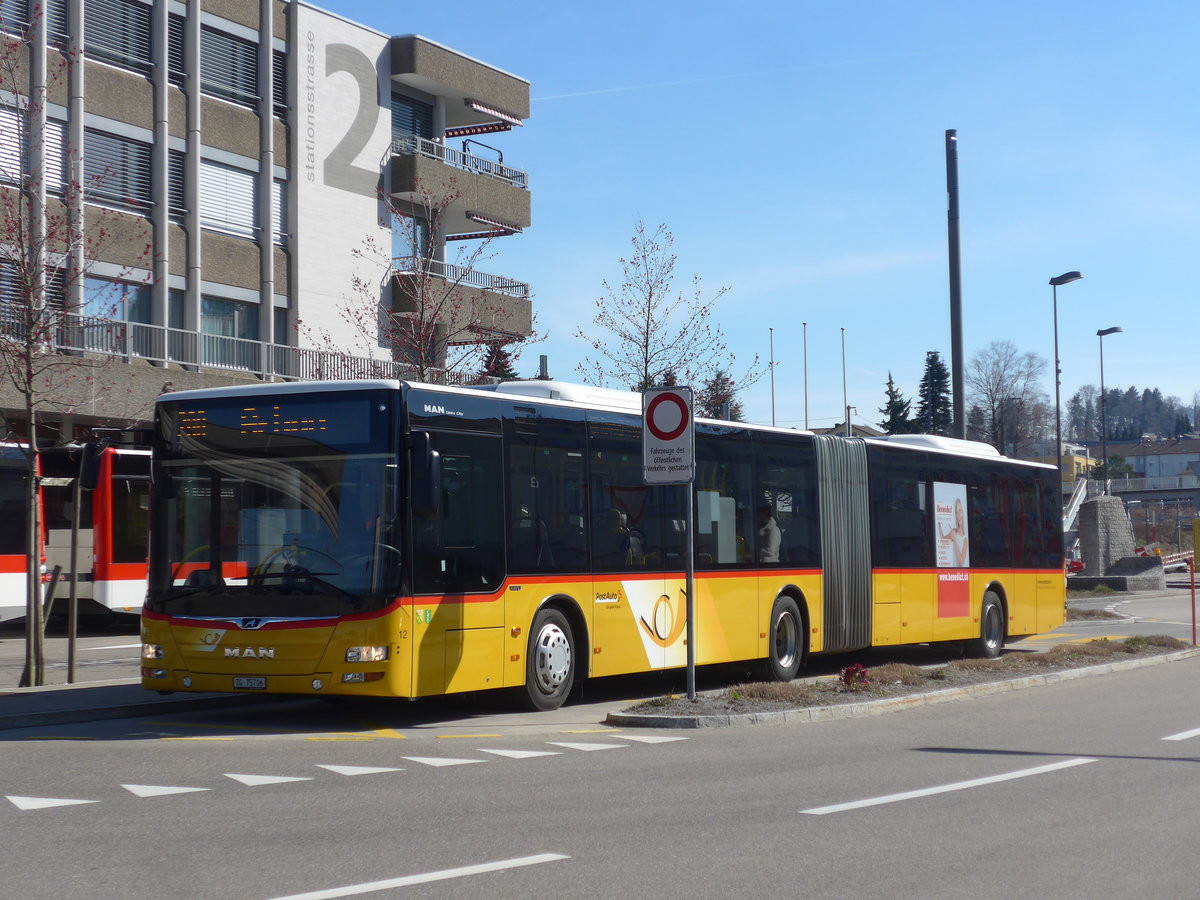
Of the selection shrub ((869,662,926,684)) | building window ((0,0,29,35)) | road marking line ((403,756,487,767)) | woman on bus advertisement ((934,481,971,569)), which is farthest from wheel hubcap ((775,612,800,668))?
building window ((0,0,29,35))

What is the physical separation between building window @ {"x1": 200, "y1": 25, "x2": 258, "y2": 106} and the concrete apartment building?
0.16 ft

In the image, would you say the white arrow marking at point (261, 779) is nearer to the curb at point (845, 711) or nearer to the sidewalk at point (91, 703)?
the sidewalk at point (91, 703)

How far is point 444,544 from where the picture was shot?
488 inches

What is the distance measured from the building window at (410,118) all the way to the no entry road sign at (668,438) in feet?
90.2

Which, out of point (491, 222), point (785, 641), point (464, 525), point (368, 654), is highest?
point (491, 222)

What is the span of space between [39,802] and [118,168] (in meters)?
26.3

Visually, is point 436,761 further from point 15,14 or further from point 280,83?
point 280,83

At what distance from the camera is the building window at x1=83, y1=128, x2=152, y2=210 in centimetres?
3150

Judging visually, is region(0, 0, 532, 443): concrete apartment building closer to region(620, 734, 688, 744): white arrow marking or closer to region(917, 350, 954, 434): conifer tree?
region(620, 734, 688, 744): white arrow marking

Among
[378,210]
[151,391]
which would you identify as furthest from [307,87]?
[151,391]

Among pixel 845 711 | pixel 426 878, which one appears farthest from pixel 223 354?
pixel 426 878

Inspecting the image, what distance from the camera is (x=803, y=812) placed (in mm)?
8383

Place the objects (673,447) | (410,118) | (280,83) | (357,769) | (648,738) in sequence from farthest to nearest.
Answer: (410,118), (280,83), (673,447), (648,738), (357,769)

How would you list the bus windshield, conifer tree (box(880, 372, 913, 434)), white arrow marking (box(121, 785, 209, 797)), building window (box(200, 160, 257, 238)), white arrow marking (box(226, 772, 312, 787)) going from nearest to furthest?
white arrow marking (box(121, 785, 209, 797)), white arrow marking (box(226, 772, 312, 787)), the bus windshield, building window (box(200, 160, 257, 238)), conifer tree (box(880, 372, 913, 434))
